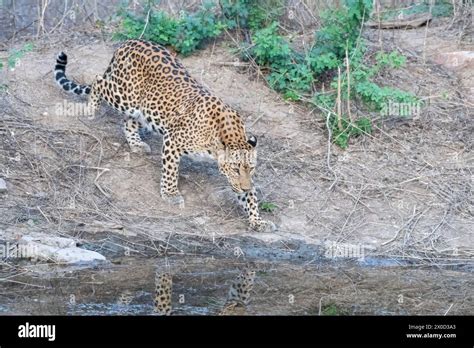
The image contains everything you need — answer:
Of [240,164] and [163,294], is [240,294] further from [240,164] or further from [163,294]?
[240,164]

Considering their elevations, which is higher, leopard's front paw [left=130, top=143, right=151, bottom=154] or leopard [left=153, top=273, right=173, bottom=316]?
leopard's front paw [left=130, top=143, right=151, bottom=154]

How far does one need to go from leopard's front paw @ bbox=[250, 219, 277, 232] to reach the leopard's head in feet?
1.30

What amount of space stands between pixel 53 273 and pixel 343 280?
2.89 m

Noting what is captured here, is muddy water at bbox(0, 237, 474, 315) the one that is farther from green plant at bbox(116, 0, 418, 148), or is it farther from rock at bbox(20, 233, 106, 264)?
green plant at bbox(116, 0, 418, 148)

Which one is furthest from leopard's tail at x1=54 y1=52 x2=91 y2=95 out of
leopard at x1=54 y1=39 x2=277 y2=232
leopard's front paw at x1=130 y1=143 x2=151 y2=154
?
leopard's front paw at x1=130 y1=143 x2=151 y2=154

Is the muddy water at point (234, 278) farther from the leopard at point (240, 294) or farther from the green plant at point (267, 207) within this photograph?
the green plant at point (267, 207)

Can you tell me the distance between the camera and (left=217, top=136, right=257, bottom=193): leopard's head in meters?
12.6

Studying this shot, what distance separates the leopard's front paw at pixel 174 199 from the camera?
1324 cm

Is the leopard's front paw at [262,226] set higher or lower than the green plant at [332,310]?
higher

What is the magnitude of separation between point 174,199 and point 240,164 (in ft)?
3.40

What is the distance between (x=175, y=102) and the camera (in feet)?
44.4

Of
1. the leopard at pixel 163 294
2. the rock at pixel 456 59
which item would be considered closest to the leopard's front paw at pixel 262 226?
the leopard at pixel 163 294

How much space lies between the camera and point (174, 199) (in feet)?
43.5

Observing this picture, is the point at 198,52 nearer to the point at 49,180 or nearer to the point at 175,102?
the point at 175,102
